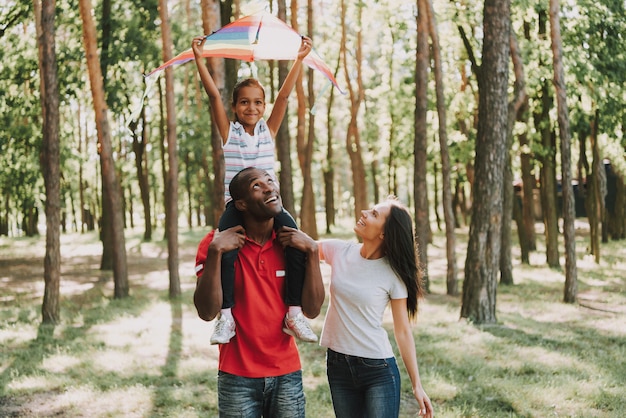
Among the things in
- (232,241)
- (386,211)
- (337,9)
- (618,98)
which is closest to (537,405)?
(386,211)

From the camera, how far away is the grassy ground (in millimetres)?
7297

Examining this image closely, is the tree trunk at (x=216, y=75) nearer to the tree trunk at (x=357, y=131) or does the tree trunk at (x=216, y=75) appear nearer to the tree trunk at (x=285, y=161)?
the tree trunk at (x=285, y=161)

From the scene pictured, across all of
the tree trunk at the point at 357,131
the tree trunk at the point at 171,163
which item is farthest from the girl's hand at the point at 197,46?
the tree trunk at the point at 357,131

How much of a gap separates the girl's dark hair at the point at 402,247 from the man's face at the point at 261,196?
0.95m

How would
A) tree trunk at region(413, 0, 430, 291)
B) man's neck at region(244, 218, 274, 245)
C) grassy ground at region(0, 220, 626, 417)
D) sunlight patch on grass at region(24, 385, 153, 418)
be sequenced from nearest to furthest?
man's neck at region(244, 218, 274, 245) → sunlight patch on grass at region(24, 385, 153, 418) → grassy ground at region(0, 220, 626, 417) → tree trunk at region(413, 0, 430, 291)

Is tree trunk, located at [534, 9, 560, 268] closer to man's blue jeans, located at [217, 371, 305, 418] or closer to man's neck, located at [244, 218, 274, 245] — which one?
man's neck, located at [244, 218, 274, 245]

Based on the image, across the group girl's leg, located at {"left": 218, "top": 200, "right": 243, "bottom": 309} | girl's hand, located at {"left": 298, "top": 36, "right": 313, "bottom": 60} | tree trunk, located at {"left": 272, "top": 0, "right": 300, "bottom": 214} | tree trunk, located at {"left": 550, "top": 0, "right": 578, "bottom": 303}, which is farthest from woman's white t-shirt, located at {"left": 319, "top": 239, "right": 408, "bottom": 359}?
tree trunk, located at {"left": 550, "top": 0, "right": 578, "bottom": 303}

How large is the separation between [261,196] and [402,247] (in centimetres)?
107

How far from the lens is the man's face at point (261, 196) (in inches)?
123

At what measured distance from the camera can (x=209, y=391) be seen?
7.85m

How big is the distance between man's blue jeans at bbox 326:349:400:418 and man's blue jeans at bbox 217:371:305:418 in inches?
25.4

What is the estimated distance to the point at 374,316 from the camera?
12.9ft

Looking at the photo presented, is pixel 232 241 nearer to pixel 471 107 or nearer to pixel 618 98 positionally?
pixel 618 98

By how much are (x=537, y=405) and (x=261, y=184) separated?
5.25 m
